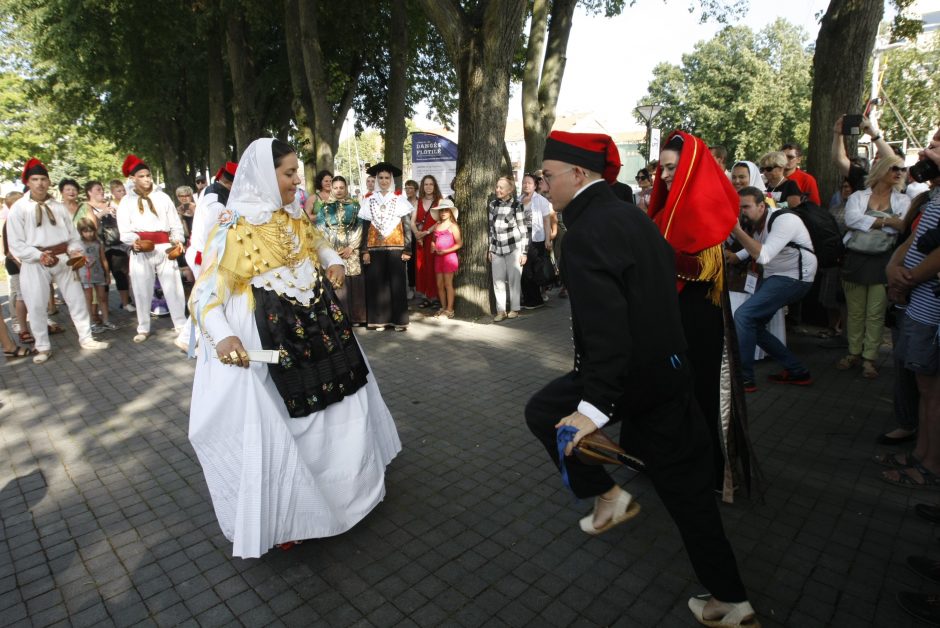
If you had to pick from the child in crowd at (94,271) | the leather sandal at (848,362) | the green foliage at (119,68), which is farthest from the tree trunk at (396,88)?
the leather sandal at (848,362)

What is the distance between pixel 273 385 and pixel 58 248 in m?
6.02

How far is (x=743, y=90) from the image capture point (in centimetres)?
4900

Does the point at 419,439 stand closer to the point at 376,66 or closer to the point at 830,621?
the point at 830,621

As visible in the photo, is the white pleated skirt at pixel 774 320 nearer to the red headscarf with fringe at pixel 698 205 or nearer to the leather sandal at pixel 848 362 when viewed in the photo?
the leather sandal at pixel 848 362

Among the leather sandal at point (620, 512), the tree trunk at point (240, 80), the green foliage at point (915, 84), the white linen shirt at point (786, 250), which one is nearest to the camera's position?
the leather sandal at point (620, 512)

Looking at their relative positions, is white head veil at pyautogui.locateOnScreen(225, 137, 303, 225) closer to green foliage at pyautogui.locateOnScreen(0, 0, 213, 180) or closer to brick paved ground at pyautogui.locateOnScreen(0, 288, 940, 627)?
brick paved ground at pyautogui.locateOnScreen(0, 288, 940, 627)

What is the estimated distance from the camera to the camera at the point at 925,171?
3.60 m

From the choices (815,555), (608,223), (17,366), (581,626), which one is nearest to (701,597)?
(581,626)

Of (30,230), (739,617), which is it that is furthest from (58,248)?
(739,617)

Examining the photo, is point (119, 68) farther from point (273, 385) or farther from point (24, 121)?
point (24, 121)

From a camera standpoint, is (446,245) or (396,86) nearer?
(446,245)

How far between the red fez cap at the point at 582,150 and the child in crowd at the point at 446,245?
6203 millimetres

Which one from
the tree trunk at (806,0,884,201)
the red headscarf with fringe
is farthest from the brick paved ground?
the tree trunk at (806,0,884,201)

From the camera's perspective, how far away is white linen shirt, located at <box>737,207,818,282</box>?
496cm
